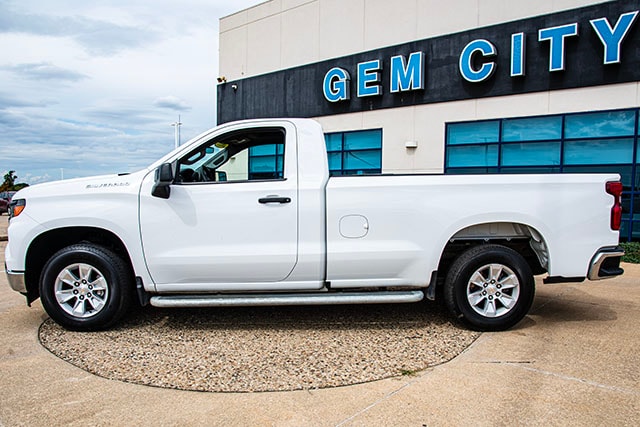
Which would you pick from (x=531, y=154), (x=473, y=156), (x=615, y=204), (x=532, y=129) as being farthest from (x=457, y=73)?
(x=615, y=204)

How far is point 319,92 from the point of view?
1758 centimetres

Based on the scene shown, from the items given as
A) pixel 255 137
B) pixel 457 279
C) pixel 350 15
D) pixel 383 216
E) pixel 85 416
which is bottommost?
pixel 85 416

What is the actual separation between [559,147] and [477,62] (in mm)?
3231

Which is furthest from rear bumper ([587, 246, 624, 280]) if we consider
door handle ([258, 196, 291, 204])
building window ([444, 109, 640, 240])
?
building window ([444, 109, 640, 240])

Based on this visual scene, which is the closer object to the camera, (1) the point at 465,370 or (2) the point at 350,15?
(1) the point at 465,370

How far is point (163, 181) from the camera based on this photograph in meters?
4.69

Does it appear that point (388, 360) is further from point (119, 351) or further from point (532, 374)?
point (119, 351)

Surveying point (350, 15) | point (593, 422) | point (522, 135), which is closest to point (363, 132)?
point (350, 15)

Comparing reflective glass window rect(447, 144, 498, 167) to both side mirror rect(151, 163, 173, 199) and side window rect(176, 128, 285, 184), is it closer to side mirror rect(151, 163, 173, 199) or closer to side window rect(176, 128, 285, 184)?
side window rect(176, 128, 285, 184)

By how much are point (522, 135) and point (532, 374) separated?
423 inches

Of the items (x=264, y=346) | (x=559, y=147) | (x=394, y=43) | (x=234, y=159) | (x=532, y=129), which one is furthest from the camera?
(x=394, y=43)

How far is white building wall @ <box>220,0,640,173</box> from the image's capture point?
12.8m

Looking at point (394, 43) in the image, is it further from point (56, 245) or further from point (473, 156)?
point (56, 245)

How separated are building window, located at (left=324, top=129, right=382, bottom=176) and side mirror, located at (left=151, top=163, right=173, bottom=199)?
1172 centimetres
